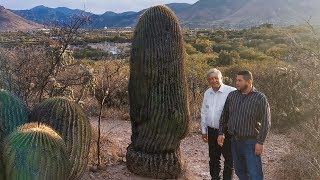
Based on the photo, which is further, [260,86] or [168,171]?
[260,86]

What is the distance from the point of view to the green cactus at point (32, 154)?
4.94m

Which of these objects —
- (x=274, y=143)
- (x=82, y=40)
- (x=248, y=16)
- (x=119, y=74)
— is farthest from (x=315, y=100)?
(x=248, y=16)

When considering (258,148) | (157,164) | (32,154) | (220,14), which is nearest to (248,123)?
(258,148)

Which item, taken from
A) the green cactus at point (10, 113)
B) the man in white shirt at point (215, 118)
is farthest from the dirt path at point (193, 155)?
the green cactus at point (10, 113)

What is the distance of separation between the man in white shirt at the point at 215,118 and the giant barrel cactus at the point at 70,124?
1.61 m

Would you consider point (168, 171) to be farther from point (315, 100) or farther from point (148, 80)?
point (315, 100)

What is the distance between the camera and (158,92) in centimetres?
709

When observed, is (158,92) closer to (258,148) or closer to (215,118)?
(215,118)

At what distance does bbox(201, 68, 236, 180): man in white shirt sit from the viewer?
6.61 metres

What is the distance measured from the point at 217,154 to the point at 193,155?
9.54 ft

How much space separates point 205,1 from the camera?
107 meters

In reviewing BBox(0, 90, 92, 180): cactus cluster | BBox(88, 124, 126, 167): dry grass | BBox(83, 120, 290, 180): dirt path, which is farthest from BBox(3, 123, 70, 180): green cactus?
BBox(88, 124, 126, 167): dry grass

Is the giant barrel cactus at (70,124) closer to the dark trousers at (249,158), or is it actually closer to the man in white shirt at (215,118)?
the man in white shirt at (215,118)

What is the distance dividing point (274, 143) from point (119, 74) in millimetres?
5572
